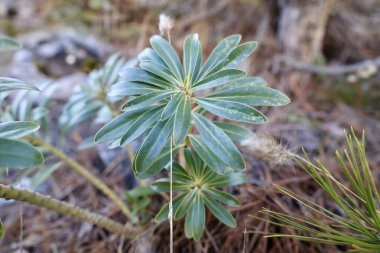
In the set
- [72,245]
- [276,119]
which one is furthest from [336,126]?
[72,245]

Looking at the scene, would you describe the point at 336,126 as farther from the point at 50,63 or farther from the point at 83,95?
the point at 50,63

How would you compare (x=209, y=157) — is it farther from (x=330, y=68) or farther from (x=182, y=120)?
(x=330, y=68)

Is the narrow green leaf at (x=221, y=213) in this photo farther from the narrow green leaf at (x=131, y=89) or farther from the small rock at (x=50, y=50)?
the small rock at (x=50, y=50)

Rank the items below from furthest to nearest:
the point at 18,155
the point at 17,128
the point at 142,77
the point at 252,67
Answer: the point at 252,67
the point at 142,77
the point at 17,128
the point at 18,155

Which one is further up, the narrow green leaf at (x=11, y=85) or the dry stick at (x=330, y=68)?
the dry stick at (x=330, y=68)

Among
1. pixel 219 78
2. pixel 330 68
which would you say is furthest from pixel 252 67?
pixel 219 78

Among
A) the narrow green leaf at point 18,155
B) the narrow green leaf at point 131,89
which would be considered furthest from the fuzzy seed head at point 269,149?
the narrow green leaf at point 18,155

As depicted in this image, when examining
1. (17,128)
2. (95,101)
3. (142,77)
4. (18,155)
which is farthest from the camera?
(95,101)
